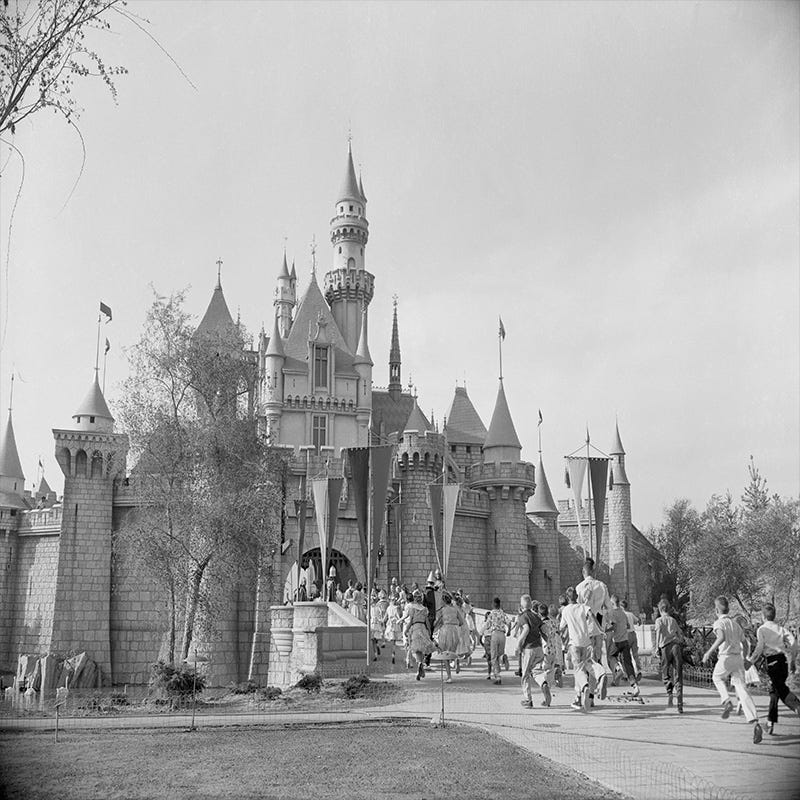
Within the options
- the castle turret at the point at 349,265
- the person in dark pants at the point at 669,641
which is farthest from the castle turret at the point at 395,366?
the person in dark pants at the point at 669,641

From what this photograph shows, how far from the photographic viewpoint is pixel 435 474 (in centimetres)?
3525

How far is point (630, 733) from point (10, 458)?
39.3m

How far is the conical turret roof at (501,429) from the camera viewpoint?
3753cm

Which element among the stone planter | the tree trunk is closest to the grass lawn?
the stone planter

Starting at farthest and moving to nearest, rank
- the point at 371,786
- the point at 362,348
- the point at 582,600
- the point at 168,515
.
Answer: the point at 362,348
the point at 168,515
the point at 582,600
the point at 371,786

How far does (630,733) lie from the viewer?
363 inches

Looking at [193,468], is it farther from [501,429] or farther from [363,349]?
[363,349]

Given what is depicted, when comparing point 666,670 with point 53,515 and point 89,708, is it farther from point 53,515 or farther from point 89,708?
point 53,515

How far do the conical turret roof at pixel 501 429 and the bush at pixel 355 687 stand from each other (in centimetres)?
2319

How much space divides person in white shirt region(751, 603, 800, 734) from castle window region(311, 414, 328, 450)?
3946 centimetres

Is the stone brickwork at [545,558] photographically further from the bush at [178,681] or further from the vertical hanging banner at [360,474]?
the bush at [178,681]

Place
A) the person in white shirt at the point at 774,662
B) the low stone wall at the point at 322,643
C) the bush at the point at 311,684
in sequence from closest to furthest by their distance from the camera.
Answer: the person in white shirt at the point at 774,662 < the bush at the point at 311,684 < the low stone wall at the point at 322,643

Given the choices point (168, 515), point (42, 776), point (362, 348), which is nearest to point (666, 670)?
point (42, 776)

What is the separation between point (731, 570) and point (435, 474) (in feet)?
43.7
